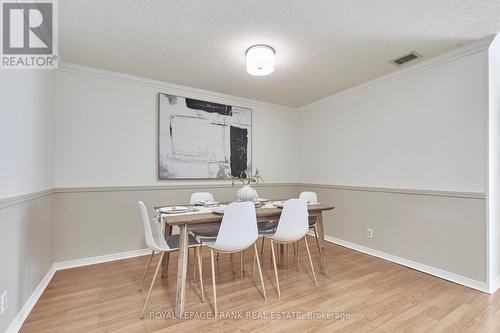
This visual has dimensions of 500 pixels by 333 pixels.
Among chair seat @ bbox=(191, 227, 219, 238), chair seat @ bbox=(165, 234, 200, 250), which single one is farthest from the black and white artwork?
chair seat @ bbox=(165, 234, 200, 250)

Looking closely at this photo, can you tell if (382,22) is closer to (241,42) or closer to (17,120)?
(241,42)

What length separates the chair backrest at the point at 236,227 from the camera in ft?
6.12

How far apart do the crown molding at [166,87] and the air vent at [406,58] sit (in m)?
2.04

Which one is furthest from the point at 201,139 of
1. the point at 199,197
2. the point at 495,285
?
the point at 495,285

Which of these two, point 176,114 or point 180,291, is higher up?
point 176,114

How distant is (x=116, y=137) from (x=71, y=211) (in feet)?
3.23

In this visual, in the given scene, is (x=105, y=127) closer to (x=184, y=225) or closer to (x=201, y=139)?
(x=201, y=139)

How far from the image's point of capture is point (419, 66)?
8.95 ft

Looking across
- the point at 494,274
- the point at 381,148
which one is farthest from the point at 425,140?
the point at 494,274

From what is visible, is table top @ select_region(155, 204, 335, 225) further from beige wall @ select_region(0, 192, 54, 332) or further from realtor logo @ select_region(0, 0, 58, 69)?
realtor logo @ select_region(0, 0, 58, 69)

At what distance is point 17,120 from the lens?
65.8 inches

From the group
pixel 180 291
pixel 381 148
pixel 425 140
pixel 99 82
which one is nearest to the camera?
pixel 180 291

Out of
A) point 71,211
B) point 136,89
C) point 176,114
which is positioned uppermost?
point 136,89

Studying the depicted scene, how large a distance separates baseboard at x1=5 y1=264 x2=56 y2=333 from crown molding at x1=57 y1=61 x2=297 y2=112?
7.23 feet
